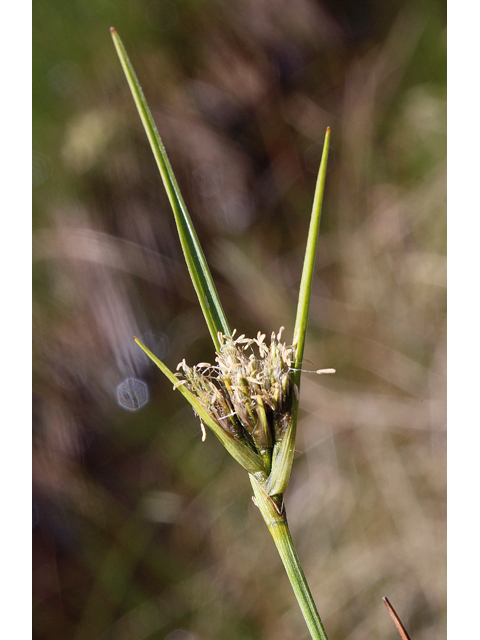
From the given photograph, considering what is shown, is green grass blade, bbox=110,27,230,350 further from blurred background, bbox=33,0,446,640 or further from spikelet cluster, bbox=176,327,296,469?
blurred background, bbox=33,0,446,640

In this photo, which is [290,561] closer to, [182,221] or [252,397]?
[252,397]

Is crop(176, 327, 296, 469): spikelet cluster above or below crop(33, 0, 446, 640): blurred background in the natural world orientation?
below

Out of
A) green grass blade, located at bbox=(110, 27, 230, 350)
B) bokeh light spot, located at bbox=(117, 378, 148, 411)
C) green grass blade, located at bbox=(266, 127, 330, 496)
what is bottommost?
green grass blade, located at bbox=(266, 127, 330, 496)

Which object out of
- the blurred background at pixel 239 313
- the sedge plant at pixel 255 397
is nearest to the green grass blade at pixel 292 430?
the sedge plant at pixel 255 397

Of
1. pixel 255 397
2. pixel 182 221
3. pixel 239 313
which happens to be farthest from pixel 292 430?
pixel 239 313

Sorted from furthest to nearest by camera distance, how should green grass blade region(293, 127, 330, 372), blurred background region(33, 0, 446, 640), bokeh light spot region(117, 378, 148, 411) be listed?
1. bokeh light spot region(117, 378, 148, 411)
2. blurred background region(33, 0, 446, 640)
3. green grass blade region(293, 127, 330, 372)

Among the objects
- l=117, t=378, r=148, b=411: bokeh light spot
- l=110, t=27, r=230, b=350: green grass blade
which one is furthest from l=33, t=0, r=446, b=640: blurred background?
l=110, t=27, r=230, b=350: green grass blade
